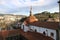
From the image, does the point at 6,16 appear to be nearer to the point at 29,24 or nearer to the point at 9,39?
the point at 29,24

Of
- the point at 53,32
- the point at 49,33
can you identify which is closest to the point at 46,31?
the point at 49,33

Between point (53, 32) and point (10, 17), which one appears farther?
point (10, 17)

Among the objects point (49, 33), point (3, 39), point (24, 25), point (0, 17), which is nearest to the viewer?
point (49, 33)

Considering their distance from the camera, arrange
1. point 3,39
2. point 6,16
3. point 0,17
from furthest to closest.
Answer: point 6,16
point 0,17
point 3,39

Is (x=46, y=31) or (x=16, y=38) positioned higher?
(x=46, y=31)

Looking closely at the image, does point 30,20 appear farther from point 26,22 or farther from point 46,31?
point 46,31

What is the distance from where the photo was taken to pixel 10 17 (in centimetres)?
9456

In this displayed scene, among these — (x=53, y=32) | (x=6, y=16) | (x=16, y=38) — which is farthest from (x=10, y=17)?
(x=53, y=32)

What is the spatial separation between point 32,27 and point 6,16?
6510 cm

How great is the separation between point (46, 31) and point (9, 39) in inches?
305

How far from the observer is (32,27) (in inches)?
1198

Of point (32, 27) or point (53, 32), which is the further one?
point (32, 27)

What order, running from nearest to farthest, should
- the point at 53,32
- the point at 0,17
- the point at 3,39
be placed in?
the point at 53,32 → the point at 3,39 → the point at 0,17

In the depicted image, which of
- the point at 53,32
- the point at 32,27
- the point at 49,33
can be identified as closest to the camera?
the point at 53,32
